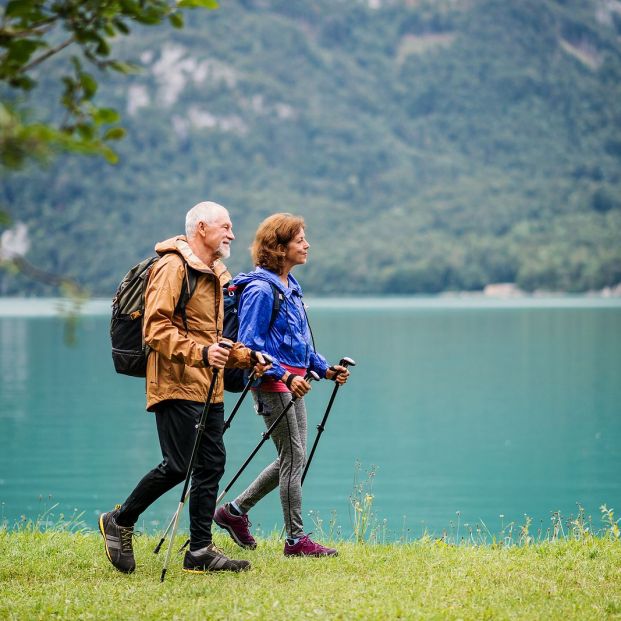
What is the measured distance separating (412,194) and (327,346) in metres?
152

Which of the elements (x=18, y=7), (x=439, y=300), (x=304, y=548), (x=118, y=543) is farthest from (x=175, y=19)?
(x=439, y=300)

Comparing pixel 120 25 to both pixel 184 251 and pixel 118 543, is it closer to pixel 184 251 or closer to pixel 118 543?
pixel 184 251

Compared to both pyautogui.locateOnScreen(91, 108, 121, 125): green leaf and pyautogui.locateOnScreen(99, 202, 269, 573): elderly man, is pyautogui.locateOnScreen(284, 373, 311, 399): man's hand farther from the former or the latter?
pyautogui.locateOnScreen(91, 108, 121, 125): green leaf

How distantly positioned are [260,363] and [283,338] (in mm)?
462

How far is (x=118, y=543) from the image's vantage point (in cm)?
576

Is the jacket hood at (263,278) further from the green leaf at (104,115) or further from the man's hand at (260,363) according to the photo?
the green leaf at (104,115)

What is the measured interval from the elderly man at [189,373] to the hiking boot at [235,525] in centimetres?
74

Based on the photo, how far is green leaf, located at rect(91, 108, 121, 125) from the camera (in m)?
2.82

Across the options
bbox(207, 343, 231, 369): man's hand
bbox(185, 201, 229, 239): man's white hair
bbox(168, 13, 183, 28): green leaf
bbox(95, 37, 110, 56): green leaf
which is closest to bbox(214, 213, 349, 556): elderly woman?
bbox(185, 201, 229, 239): man's white hair

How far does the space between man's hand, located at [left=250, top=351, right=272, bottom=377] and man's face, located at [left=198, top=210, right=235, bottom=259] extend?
56 cm

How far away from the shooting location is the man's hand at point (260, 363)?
577 cm

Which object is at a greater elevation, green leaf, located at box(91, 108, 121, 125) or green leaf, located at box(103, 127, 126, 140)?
green leaf, located at box(91, 108, 121, 125)

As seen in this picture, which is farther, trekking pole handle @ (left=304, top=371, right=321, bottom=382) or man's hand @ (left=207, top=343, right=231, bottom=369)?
trekking pole handle @ (left=304, top=371, right=321, bottom=382)

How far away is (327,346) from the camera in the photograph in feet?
161
